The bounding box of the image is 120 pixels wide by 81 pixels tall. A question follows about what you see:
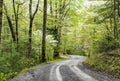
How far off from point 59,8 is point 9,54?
62.9 feet

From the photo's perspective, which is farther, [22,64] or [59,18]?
[59,18]

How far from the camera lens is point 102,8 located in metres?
23.8

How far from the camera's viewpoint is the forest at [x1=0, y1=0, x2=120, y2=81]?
742 inches

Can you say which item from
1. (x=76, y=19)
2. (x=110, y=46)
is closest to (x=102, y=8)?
(x=110, y=46)

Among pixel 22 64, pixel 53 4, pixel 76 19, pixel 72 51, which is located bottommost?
pixel 72 51

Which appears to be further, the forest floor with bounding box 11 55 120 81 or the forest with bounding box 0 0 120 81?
the forest with bounding box 0 0 120 81

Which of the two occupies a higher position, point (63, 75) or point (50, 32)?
point (50, 32)

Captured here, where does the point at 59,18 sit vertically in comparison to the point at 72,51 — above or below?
above

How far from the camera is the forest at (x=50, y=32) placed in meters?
18.8

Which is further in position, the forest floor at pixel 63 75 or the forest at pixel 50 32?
the forest at pixel 50 32

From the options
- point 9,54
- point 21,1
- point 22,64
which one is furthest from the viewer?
point 21,1

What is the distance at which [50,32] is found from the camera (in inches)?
1443

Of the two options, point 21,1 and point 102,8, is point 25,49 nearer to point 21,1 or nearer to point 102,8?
point 21,1

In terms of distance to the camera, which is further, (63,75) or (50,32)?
(50,32)
